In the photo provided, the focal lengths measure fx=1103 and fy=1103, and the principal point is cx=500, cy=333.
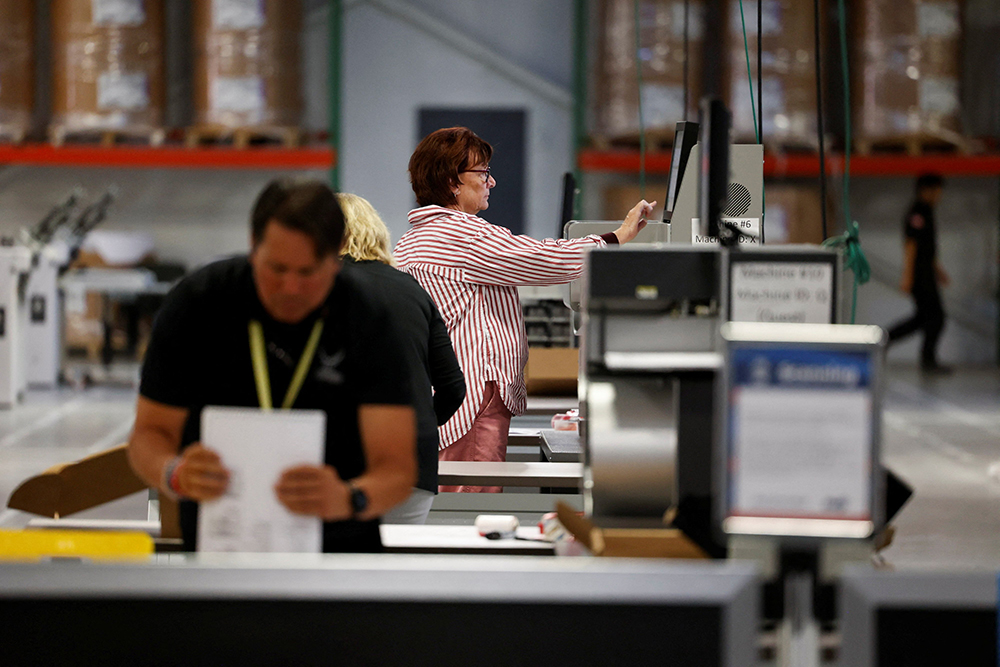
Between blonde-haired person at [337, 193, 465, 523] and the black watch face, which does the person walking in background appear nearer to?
blonde-haired person at [337, 193, 465, 523]

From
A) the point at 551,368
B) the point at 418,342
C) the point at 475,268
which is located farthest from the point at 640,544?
the point at 551,368

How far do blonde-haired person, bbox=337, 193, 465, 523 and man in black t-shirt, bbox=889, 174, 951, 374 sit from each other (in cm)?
837

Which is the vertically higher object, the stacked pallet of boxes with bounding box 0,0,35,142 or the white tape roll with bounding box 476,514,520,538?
the stacked pallet of boxes with bounding box 0,0,35,142

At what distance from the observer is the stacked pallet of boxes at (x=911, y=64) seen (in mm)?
9953

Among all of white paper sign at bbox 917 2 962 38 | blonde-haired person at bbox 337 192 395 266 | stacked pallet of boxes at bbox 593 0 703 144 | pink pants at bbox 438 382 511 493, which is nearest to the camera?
blonde-haired person at bbox 337 192 395 266

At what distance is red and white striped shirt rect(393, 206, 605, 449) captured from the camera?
3.00 m

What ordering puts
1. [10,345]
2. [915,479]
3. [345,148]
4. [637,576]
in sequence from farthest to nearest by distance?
1. [345,148]
2. [10,345]
3. [915,479]
4. [637,576]

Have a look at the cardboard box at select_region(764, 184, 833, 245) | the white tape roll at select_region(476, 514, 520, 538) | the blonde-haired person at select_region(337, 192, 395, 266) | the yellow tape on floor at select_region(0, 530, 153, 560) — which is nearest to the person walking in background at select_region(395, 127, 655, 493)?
the blonde-haired person at select_region(337, 192, 395, 266)

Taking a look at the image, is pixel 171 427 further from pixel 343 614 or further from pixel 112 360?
pixel 112 360

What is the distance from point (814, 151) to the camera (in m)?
10.7

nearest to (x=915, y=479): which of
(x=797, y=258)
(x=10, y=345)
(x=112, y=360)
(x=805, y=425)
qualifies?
(x=797, y=258)

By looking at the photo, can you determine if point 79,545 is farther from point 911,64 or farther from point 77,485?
point 911,64

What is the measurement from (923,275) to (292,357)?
387 inches

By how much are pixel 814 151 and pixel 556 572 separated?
1020cm
